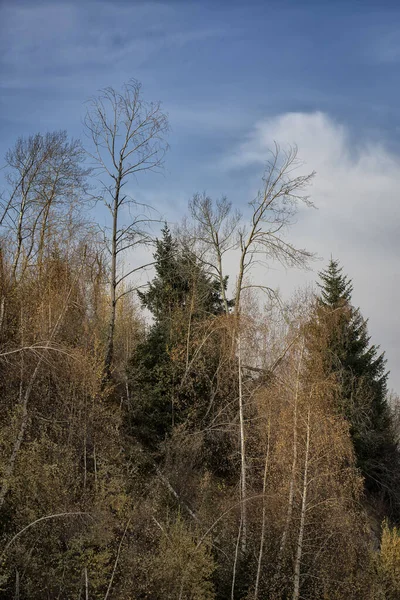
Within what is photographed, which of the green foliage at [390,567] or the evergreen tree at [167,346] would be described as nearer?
the green foliage at [390,567]

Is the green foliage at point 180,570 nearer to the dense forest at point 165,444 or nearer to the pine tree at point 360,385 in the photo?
the dense forest at point 165,444

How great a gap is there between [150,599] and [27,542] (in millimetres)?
3628

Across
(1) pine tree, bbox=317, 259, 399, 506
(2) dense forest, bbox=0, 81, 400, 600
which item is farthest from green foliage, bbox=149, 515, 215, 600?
(1) pine tree, bbox=317, 259, 399, 506

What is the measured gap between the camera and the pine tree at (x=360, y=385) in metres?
25.6

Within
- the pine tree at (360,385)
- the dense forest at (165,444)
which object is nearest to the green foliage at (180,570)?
the dense forest at (165,444)

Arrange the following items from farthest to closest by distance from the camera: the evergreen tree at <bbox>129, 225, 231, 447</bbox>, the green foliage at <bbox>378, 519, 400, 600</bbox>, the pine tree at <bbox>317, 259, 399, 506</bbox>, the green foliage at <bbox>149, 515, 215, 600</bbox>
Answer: the pine tree at <bbox>317, 259, 399, 506</bbox>, the evergreen tree at <bbox>129, 225, 231, 447</bbox>, the green foliage at <bbox>378, 519, 400, 600</bbox>, the green foliage at <bbox>149, 515, 215, 600</bbox>

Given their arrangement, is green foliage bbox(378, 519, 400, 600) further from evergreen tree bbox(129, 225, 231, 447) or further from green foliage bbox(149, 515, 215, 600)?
evergreen tree bbox(129, 225, 231, 447)

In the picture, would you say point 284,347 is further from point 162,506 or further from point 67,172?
point 67,172

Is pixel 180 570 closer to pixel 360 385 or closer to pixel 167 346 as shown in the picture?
pixel 167 346

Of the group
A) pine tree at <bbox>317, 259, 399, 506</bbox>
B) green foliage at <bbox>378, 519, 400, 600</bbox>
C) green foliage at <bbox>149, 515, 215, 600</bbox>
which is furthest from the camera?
pine tree at <bbox>317, 259, 399, 506</bbox>

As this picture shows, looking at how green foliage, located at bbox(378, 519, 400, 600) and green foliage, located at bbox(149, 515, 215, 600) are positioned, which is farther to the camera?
green foliage, located at bbox(378, 519, 400, 600)

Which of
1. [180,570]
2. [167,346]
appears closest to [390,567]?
[180,570]

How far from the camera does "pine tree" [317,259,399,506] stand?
25.6 meters

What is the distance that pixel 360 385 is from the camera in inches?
1022
